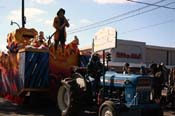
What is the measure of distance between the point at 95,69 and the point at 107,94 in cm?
90

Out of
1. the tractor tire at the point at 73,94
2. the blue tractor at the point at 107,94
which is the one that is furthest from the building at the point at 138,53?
the blue tractor at the point at 107,94

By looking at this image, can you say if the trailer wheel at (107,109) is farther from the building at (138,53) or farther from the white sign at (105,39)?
the building at (138,53)

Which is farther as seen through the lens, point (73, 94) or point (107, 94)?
point (73, 94)

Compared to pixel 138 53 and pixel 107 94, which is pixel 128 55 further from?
pixel 107 94

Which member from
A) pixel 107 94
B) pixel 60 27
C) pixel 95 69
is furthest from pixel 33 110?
pixel 107 94

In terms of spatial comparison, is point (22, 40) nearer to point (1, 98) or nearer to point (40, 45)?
point (40, 45)

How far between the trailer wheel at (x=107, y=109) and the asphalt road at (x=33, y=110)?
2673mm

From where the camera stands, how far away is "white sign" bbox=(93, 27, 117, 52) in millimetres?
11662

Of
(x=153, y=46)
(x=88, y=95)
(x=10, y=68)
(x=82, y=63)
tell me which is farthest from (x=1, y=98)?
(x=153, y=46)

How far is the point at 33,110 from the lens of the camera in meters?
14.6

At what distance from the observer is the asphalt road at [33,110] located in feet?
44.8

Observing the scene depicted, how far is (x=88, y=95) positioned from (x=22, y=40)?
4958 millimetres

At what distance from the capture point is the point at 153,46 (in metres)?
58.2

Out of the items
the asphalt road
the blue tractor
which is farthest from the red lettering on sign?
the blue tractor
